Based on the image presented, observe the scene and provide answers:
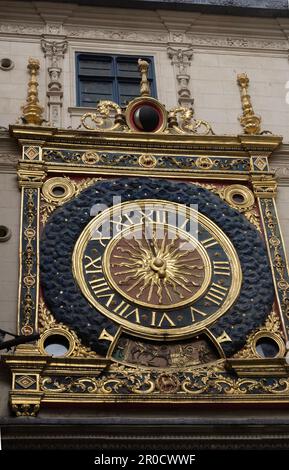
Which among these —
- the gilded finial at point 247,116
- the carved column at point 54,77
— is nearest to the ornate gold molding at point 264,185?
the gilded finial at point 247,116

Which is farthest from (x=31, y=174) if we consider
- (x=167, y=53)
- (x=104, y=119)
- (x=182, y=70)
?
(x=167, y=53)

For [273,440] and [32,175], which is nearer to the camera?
[273,440]

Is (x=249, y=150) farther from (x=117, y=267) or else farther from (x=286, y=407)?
(x=286, y=407)

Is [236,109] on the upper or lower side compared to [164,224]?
upper

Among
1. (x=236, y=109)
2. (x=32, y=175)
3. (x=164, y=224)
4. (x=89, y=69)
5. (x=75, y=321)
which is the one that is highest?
(x=89, y=69)

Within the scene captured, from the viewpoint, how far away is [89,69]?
1162 centimetres

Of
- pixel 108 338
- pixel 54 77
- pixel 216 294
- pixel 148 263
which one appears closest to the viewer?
pixel 108 338

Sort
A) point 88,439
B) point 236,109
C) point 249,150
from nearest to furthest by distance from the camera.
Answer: point 88,439 < point 249,150 < point 236,109

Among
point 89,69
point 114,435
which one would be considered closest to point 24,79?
point 89,69

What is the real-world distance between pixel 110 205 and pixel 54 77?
235 centimetres

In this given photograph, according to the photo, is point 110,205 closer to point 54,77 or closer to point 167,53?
point 54,77

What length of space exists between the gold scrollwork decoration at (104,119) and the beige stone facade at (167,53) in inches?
9.9

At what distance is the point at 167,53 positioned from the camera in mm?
11922

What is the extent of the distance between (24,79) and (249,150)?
10.4ft
